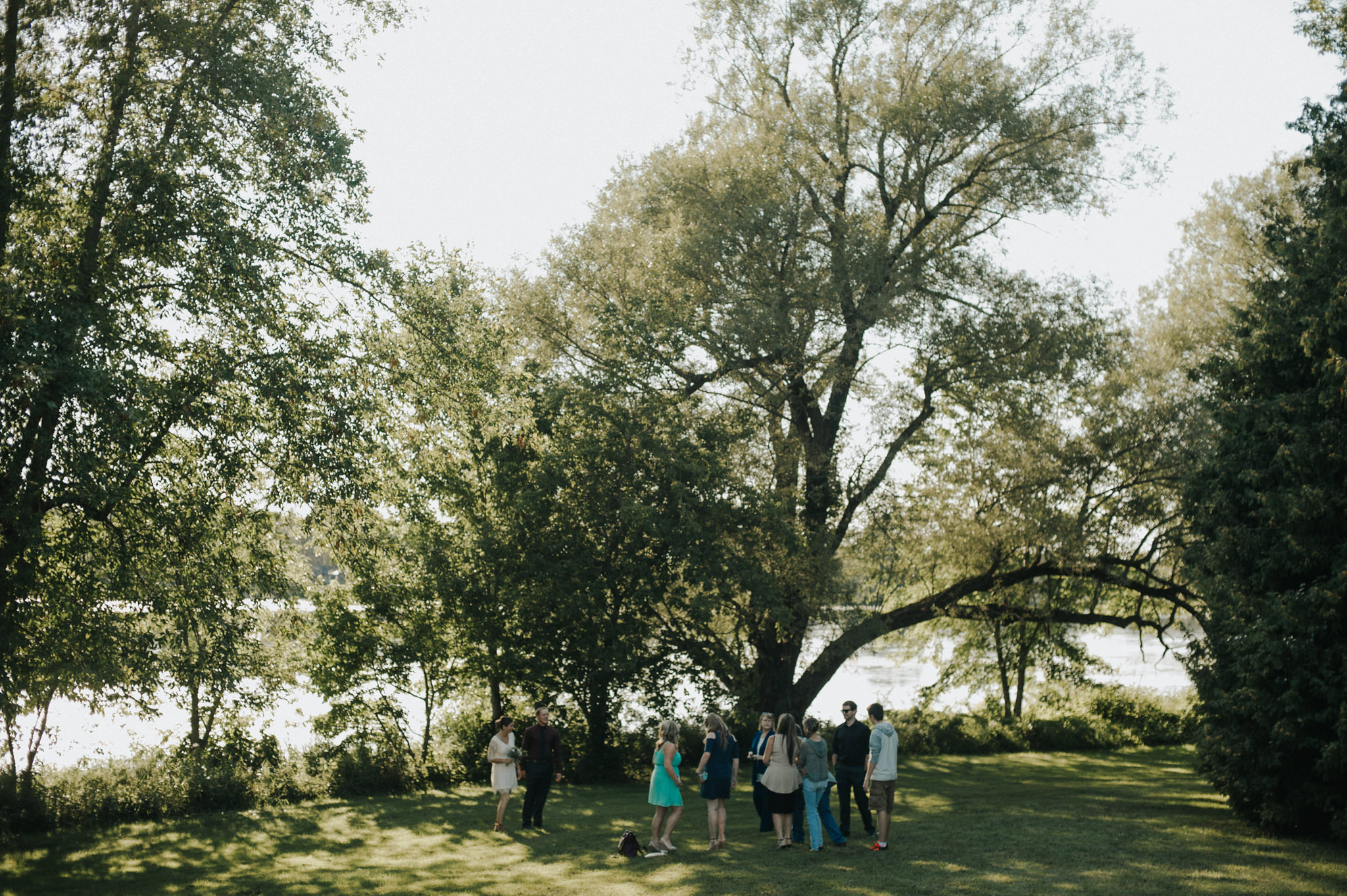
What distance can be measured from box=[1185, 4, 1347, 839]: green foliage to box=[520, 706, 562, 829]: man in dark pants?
333 inches

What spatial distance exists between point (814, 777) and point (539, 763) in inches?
159

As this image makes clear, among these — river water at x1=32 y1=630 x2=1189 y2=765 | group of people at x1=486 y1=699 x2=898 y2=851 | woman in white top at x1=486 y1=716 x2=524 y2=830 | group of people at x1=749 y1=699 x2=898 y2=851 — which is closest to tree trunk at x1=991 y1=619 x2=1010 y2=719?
river water at x1=32 y1=630 x2=1189 y2=765

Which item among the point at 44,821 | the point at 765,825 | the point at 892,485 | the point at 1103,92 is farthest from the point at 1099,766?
the point at 44,821

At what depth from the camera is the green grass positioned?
32.7 ft

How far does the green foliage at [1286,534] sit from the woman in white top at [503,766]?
9.05 metres

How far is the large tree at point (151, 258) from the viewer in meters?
10.3

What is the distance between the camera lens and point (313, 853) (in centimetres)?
1205

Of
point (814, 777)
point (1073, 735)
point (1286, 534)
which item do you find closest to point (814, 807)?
point (814, 777)

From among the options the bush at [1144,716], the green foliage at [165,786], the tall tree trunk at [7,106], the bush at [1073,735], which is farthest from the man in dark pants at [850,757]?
the bush at [1144,716]

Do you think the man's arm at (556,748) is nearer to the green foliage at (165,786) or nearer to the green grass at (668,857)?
the green grass at (668,857)

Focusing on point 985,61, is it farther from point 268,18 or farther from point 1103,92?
point 268,18

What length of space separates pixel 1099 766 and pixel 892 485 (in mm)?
7378

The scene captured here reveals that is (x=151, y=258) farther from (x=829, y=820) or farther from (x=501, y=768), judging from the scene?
(x=829, y=820)

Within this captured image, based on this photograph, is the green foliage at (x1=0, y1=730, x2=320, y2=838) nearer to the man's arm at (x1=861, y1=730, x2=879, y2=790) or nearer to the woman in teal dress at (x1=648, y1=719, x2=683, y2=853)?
the woman in teal dress at (x1=648, y1=719, x2=683, y2=853)
